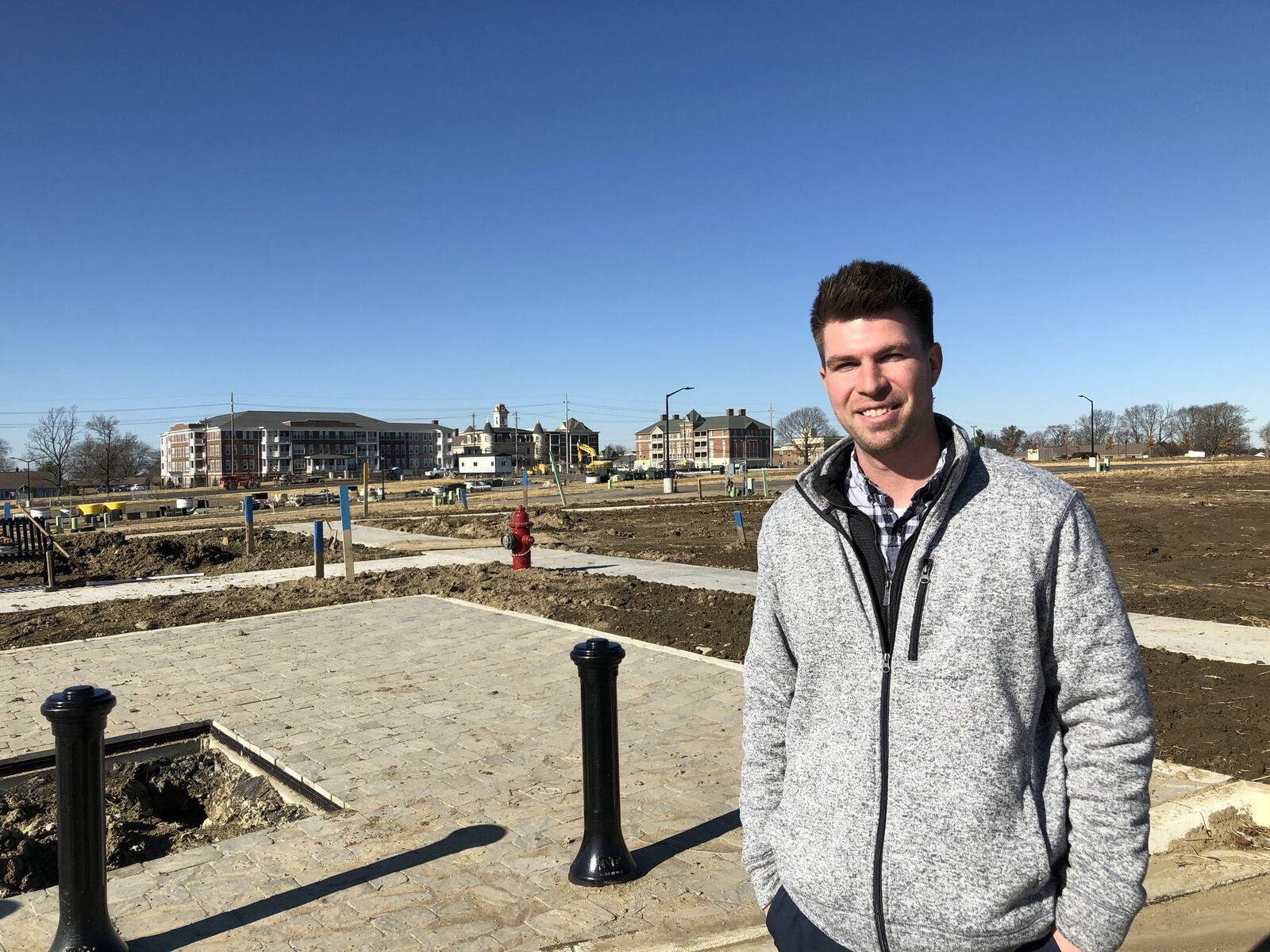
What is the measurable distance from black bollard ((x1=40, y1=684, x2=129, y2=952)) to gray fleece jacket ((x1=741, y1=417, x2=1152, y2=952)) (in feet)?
9.23

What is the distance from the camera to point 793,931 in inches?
76.8

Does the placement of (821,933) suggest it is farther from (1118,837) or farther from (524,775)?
(524,775)

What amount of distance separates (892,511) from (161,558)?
59.9 feet

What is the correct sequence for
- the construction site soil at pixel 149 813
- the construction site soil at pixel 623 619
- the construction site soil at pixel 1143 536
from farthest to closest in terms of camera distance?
the construction site soil at pixel 1143 536 → the construction site soil at pixel 623 619 → the construction site soil at pixel 149 813

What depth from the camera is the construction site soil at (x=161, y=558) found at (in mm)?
16422

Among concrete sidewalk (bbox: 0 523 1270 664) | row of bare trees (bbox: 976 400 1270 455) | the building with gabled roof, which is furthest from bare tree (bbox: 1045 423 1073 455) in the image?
concrete sidewalk (bbox: 0 523 1270 664)

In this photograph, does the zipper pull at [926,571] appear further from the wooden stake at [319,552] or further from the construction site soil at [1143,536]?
the wooden stake at [319,552]

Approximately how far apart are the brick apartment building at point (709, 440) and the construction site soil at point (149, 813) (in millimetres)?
150705

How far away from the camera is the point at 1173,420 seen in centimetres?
13888

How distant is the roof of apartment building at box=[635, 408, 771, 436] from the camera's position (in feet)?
543

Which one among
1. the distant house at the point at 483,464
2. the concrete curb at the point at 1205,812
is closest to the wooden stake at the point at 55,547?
the concrete curb at the point at 1205,812

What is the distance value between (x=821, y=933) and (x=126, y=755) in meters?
5.75

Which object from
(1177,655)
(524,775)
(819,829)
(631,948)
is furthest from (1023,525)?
(1177,655)

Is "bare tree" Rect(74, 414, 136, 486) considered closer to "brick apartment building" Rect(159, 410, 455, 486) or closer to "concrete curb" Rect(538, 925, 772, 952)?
"brick apartment building" Rect(159, 410, 455, 486)
